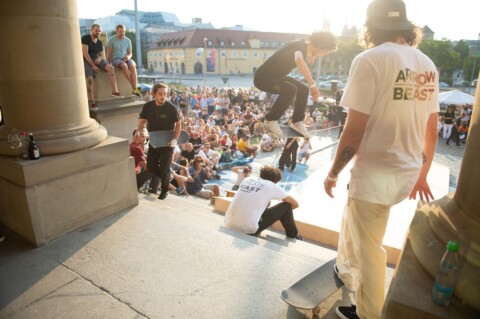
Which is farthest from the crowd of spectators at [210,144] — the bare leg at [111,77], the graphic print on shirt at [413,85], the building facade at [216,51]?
the building facade at [216,51]

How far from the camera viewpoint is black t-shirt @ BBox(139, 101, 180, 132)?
5.83 meters

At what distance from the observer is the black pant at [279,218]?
15.7ft

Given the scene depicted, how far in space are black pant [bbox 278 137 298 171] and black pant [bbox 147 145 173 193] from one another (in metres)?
5.61

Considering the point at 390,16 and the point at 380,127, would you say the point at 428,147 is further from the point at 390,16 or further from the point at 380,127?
the point at 390,16

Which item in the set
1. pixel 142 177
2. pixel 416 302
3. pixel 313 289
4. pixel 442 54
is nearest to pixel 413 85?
pixel 416 302

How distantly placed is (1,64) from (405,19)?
11.6 feet

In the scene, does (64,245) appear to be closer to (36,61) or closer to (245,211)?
(36,61)

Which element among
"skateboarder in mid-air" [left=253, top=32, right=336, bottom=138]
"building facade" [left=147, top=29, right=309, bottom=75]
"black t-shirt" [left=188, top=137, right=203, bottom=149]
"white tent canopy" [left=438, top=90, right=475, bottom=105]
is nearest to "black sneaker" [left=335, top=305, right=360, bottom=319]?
"skateboarder in mid-air" [left=253, top=32, right=336, bottom=138]

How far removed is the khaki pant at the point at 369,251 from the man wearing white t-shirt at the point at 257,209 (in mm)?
2187

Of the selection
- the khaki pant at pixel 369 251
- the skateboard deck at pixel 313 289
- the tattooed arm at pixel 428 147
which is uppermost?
the tattooed arm at pixel 428 147

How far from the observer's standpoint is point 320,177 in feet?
30.1

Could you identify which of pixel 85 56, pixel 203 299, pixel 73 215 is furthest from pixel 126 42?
pixel 203 299

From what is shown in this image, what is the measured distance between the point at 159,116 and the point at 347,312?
4.30m

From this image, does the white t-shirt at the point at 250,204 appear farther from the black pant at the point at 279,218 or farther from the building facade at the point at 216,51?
the building facade at the point at 216,51
